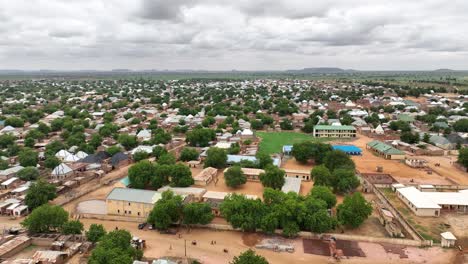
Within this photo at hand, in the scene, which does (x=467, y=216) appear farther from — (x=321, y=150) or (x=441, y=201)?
(x=321, y=150)

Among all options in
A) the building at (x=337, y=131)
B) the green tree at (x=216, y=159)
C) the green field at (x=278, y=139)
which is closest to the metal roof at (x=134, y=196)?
the green tree at (x=216, y=159)

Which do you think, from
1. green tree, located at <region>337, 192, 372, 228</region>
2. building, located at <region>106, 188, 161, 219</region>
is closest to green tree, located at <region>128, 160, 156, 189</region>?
building, located at <region>106, 188, 161, 219</region>

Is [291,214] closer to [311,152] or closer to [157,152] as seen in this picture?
[311,152]

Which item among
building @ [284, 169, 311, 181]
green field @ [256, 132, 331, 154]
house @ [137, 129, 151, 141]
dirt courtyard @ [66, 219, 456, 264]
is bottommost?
dirt courtyard @ [66, 219, 456, 264]

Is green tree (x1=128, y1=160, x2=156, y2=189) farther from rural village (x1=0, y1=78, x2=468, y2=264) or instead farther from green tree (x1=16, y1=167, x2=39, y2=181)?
green tree (x1=16, y1=167, x2=39, y2=181)

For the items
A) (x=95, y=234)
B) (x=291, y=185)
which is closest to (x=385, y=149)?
(x=291, y=185)

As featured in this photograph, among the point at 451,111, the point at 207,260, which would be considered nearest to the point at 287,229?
the point at 207,260
